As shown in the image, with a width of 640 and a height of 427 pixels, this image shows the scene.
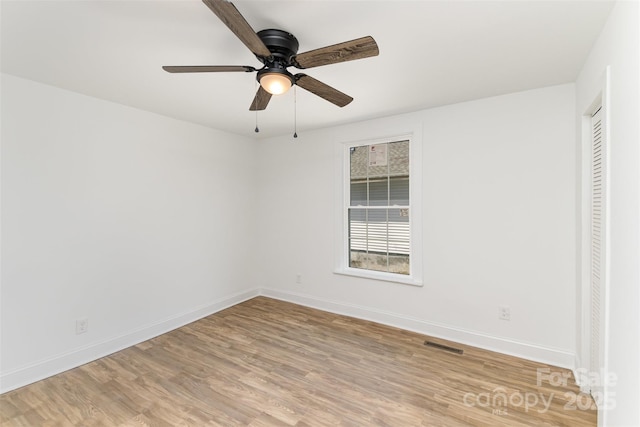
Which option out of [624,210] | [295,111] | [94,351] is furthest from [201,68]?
[94,351]

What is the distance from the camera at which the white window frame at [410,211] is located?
3232mm

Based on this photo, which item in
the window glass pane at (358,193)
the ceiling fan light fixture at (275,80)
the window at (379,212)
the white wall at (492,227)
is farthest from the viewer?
the window glass pane at (358,193)

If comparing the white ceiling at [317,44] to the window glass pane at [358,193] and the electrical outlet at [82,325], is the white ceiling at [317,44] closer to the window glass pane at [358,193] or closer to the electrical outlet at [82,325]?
the window glass pane at [358,193]

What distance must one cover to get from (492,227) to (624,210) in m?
1.53

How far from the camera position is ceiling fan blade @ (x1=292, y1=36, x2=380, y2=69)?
4.51 feet

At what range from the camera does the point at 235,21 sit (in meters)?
1.22

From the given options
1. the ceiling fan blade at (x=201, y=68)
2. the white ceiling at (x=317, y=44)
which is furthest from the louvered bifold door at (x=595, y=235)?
the ceiling fan blade at (x=201, y=68)

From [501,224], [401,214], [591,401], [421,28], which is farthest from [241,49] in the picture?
[591,401]

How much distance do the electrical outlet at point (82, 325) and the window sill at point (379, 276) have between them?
267cm

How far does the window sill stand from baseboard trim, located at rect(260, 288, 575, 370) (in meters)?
0.40

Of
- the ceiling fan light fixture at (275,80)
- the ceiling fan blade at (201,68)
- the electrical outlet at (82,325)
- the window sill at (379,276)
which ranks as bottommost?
the electrical outlet at (82,325)

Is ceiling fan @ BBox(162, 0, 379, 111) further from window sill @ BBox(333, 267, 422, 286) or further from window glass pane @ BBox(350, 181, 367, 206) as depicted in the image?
window sill @ BBox(333, 267, 422, 286)

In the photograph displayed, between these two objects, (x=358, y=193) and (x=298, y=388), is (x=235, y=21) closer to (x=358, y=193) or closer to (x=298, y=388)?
(x=298, y=388)

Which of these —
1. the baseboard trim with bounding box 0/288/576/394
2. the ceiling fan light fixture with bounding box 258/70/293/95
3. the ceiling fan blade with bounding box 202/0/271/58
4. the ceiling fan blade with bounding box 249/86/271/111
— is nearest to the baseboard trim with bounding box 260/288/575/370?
the baseboard trim with bounding box 0/288/576/394
